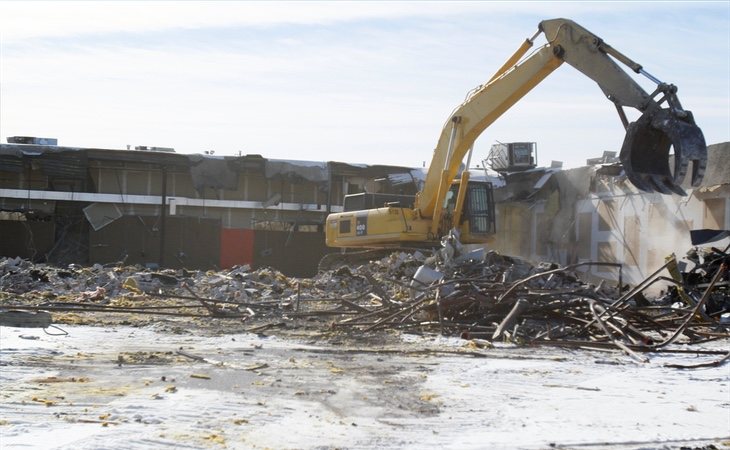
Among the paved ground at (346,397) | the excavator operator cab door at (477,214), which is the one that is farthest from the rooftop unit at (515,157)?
the paved ground at (346,397)

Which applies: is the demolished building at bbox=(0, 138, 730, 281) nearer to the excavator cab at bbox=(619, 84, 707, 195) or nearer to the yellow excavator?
the yellow excavator

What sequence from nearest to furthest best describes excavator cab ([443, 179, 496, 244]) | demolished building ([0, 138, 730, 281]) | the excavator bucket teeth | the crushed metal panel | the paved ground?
the paved ground
the excavator bucket teeth
excavator cab ([443, 179, 496, 244])
demolished building ([0, 138, 730, 281])
the crushed metal panel

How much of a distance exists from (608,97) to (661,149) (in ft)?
6.89

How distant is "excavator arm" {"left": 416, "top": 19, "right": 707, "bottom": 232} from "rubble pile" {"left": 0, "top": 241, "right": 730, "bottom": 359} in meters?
1.46

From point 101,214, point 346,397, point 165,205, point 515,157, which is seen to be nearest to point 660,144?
point 346,397

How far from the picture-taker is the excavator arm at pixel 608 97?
13414 mm

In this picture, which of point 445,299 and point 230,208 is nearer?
point 445,299

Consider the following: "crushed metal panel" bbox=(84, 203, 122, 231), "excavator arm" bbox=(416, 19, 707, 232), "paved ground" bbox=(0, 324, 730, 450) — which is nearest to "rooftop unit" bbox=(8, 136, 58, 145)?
"crushed metal panel" bbox=(84, 203, 122, 231)

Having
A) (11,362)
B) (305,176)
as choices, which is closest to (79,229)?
(305,176)

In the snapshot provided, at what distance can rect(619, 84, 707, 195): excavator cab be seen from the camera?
13211 mm

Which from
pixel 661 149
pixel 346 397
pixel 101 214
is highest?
pixel 661 149

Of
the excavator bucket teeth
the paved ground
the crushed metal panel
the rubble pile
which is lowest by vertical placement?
the paved ground

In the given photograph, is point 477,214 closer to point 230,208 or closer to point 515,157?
point 515,157

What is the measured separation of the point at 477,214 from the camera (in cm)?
2175
